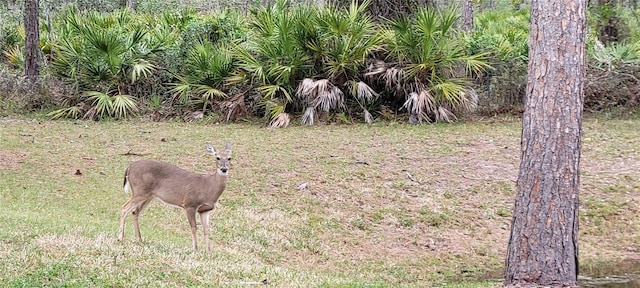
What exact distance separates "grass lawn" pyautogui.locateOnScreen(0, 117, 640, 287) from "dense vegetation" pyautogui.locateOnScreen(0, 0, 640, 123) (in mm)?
1437

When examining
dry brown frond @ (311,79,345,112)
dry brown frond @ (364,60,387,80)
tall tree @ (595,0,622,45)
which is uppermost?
tall tree @ (595,0,622,45)

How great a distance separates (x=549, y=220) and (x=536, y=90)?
3.97 ft

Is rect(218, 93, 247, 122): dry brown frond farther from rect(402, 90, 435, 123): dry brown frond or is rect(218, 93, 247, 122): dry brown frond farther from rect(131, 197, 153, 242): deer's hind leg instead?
rect(131, 197, 153, 242): deer's hind leg

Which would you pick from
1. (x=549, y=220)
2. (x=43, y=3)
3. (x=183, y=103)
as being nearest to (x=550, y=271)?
(x=549, y=220)

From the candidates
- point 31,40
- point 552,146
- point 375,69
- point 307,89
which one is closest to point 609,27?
point 375,69

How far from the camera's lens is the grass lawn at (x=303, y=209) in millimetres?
7046

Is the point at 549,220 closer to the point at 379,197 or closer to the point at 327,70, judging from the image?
the point at 379,197

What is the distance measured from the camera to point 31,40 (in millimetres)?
17906

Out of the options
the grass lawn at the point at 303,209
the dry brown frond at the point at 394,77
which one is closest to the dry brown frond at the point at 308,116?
the grass lawn at the point at 303,209

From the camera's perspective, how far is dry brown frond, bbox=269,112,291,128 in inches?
A: 647

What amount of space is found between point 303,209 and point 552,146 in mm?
4280

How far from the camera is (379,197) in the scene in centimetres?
1145

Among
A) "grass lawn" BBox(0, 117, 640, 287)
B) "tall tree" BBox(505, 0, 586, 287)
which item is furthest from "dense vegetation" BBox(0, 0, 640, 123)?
"tall tree" BBox(505, 0, 586, 287)

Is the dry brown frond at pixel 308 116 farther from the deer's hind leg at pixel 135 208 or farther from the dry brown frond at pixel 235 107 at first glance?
the deer's hind leg at pixel 135 208
